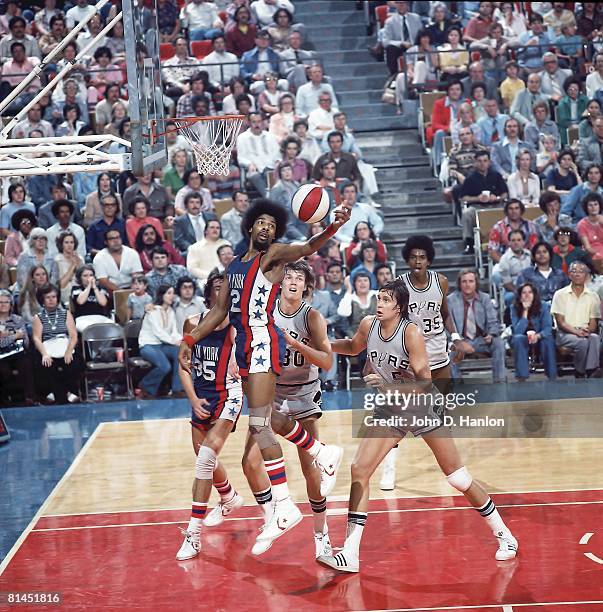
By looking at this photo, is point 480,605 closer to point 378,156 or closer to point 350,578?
point 350,578

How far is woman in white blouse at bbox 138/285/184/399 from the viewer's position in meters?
13.1

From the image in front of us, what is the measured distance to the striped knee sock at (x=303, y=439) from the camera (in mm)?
7391

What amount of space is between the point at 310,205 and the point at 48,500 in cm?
382

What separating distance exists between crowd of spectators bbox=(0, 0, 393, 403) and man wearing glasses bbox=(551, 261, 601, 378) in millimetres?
2249

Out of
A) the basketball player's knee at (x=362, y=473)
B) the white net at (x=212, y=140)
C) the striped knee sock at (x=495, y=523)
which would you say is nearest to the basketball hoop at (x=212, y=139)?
the white net at (x=212, y=140)

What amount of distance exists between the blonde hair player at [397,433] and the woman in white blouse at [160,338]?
20.1 ft

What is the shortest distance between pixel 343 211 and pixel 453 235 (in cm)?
933

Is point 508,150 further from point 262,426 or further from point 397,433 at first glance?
point 262,426

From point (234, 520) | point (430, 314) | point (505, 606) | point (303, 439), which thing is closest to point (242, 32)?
point (430, 314)

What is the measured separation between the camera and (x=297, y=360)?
780 cm

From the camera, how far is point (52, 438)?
11.6 meters

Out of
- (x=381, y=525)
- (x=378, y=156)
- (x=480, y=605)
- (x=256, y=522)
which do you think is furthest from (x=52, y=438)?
(x=378, y=156)

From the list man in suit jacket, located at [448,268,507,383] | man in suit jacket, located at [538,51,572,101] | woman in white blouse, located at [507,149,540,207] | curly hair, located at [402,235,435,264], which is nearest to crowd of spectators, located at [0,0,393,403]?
man in suit jacket, located at [448,268,507,383]
